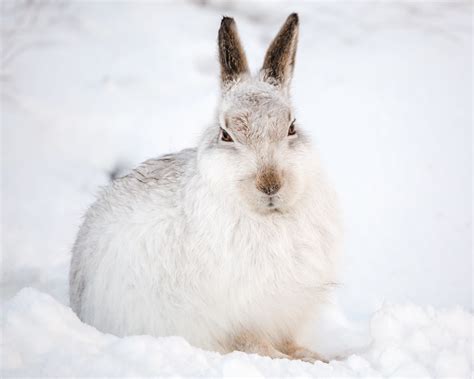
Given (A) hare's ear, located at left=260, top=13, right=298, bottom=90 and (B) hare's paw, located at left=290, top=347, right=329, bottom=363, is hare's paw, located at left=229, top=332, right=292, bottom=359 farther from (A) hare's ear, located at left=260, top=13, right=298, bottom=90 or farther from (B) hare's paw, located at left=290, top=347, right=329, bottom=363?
(A) hare's ear, located at left=260, top=13, right=298, bottom=90

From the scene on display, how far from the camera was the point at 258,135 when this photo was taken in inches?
111

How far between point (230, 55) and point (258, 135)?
54cm

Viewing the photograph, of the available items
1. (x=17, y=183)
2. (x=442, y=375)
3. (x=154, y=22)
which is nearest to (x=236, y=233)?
(x=442, y=375)

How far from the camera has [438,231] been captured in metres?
4.75

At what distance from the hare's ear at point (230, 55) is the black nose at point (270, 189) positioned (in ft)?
2.21

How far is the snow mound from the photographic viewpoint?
258 cm

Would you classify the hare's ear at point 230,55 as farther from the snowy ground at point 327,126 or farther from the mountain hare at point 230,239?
the snowy ground at point 327,126

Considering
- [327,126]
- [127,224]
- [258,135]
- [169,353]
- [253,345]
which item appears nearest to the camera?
[169,353]

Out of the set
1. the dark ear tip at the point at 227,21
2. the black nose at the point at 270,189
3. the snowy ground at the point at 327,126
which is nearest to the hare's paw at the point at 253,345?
the snowy ground at the point at 327,126

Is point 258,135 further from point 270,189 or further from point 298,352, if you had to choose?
point 298,352

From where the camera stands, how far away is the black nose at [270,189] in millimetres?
2713

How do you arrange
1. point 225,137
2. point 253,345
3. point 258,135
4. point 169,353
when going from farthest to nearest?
point 253,345 → point 225,137 → point 258,135 → point 169,353

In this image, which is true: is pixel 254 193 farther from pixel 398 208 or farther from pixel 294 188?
pixel 398 208

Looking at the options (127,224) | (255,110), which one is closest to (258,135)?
(255,110)
